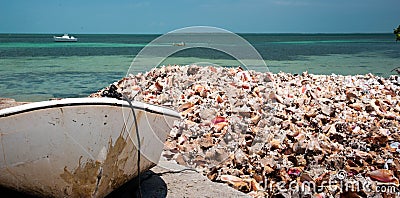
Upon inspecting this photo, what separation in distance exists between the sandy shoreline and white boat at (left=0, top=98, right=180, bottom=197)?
37cm

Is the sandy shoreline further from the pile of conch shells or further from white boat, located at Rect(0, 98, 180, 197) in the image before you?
white boat, located at Rect(0, 98, 180, 197)

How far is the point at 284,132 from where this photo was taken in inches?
185

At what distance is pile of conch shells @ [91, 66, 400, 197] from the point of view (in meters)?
3.83

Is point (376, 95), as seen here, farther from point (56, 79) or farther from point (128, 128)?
point (56, 79)

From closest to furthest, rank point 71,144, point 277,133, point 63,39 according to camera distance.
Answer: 1. point 71,144
2. point 277,133
3. point 63,39

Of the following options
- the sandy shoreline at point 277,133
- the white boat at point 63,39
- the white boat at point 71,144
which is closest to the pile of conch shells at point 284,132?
the sandy shoreline at point 277,133

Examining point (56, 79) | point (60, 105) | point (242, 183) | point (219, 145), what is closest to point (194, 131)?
point (219, 145)

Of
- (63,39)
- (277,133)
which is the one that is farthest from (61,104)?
(63,39)

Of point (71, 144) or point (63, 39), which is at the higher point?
point (63, 39)

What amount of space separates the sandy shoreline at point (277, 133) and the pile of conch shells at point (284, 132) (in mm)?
10

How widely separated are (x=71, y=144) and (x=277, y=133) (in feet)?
8.67

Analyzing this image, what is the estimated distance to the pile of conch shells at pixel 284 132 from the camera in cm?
383

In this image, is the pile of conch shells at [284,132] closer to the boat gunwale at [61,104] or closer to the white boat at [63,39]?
the boat gunwale at [61,104]

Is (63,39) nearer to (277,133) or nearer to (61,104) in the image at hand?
(277,133)
